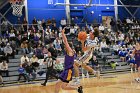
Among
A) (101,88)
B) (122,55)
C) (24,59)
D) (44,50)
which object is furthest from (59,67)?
(101,88)

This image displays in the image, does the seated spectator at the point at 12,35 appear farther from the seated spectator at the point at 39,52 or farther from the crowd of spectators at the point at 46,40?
the seated spectator at the point at 39,52

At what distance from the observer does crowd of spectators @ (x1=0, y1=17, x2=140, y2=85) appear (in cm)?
2091

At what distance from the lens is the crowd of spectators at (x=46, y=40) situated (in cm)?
2091

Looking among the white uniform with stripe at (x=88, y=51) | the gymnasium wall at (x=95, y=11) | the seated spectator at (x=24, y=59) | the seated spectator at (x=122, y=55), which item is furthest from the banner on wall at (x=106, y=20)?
the white uniform with stripe at (x=88, y=51)

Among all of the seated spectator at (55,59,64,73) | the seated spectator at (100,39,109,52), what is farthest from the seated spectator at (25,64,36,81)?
the seated spectator at (100,39,109,52)

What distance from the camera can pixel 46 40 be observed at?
23719mm

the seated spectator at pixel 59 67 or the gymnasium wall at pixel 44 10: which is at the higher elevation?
the gymnasium wall at pixel 44 10

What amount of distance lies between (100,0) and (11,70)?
1478 cm

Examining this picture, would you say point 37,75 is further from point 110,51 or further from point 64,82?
point 64,82

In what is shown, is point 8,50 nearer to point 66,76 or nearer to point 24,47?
point 24,47

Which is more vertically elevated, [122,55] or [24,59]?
[24,59]

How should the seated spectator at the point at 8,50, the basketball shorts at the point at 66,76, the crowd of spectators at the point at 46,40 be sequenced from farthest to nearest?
the crowd of spectators at the point at 46,40 → the seated spectator at the point at 8,50 → the basketball shorts at the point at 66,76

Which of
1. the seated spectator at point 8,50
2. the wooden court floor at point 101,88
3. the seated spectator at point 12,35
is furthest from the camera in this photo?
the seated spectator at point 12,35

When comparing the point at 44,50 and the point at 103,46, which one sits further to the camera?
the point at 103,46
